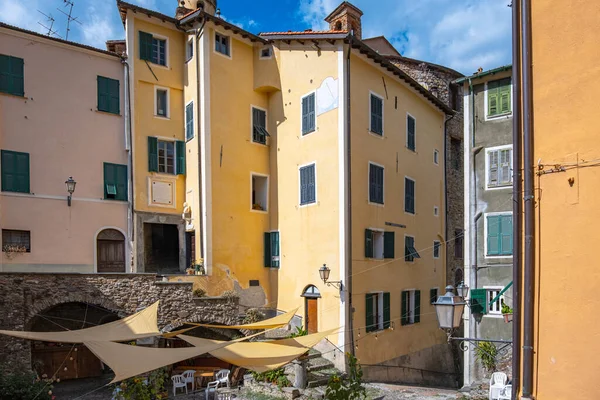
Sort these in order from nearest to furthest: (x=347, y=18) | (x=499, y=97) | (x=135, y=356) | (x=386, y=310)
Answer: (x=135, y=356) → (x=499, y=97) → (x=386, y=310) → (x=347, y=18)

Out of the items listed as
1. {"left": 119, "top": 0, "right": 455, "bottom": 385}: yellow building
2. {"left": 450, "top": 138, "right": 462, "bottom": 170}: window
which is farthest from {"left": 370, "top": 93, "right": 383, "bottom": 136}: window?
{"left": 450, "top": 138, "right": 462, "bottom": 170}: window

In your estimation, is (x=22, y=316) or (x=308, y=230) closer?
(x=22, y=316)

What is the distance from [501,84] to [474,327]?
7.09 meters

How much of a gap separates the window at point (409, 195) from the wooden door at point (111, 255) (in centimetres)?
1080

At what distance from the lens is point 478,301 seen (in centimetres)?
1295

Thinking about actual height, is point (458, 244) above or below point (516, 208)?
below

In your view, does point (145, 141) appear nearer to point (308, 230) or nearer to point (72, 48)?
point (72, 48)

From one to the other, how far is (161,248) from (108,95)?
241 inches

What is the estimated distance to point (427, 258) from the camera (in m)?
19.4

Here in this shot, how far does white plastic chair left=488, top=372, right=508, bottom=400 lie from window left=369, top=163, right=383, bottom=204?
6.93m

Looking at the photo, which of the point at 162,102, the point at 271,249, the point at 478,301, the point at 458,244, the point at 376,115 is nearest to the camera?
the point at 478,301

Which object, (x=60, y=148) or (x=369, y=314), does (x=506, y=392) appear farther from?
Result: (x=60, y=148)

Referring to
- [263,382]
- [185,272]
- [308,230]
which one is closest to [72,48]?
[185,272]

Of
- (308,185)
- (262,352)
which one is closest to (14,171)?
(308,185)
